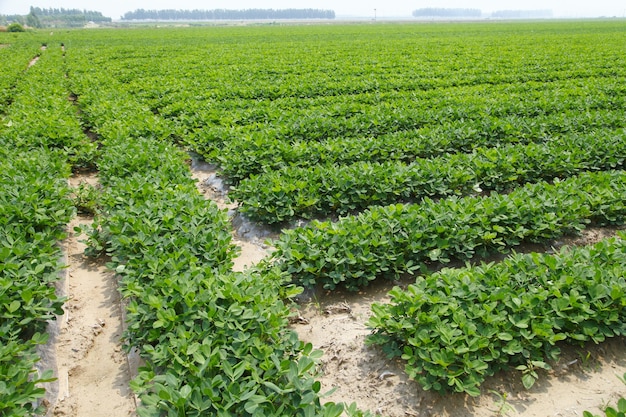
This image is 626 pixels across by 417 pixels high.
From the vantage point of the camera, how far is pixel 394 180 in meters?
5.70

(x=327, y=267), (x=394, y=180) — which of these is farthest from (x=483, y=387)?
(x=394, y=180)

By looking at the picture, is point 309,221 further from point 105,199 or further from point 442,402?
point 442,402

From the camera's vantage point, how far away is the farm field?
2928 millimetres

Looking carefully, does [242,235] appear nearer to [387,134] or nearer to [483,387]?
[483,387]

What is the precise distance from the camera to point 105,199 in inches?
211

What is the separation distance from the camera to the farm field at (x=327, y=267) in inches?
115

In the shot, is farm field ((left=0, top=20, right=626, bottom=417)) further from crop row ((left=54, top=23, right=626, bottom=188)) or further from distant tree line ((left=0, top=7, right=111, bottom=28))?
distant tree line ((left=0, top=7, right=111, bottom=28))

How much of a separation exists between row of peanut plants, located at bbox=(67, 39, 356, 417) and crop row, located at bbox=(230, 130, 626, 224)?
2.81ft

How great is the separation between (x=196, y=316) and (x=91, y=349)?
1.26 meters

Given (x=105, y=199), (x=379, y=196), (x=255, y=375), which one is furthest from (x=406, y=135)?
(x=255, y=375)

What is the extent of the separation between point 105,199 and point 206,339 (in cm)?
321

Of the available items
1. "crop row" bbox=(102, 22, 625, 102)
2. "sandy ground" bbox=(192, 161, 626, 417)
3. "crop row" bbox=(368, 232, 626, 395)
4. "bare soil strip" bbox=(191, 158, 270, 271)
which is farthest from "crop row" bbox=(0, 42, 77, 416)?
"crop row" bbox=(102, 22, 625, 102)

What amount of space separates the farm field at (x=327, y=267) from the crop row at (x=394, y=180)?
31 mm

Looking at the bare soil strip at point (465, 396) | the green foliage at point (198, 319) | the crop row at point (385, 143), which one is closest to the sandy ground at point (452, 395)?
the bare soil strip at point (465, 396)
